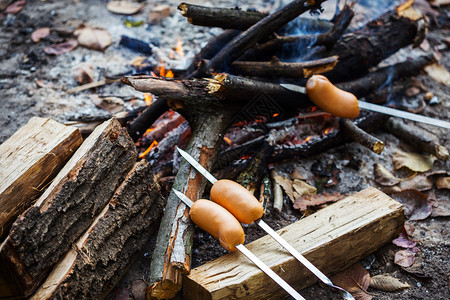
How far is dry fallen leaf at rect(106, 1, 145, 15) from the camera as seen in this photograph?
489cm

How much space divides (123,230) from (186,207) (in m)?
0.43

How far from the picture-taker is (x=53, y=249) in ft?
6.89

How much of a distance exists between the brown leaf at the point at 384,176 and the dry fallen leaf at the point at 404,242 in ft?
1.73

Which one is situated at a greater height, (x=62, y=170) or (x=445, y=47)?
(x=445, y=47)

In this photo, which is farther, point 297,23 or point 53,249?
point 297,23

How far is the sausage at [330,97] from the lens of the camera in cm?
303

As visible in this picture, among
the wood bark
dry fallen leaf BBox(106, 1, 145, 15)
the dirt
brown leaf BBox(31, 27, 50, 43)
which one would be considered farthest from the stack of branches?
brown leaf BBox(31, 27, 50, 43)

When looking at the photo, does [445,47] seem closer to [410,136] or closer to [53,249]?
[410,136]

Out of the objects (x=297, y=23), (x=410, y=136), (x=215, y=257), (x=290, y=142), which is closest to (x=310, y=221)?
(x=215, y=257)

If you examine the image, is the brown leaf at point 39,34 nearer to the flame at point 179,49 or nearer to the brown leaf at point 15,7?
the brown leaf at point 15,7

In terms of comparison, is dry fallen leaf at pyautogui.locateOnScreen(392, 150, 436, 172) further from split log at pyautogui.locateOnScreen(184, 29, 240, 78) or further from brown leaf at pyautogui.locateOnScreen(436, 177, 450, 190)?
split log at pyautogui.locateOnScreen(184, 29, 240, 78)

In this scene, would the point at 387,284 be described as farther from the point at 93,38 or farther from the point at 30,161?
the point at 93,38

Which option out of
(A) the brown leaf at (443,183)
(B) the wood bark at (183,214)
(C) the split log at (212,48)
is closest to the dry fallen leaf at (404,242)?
(A) the brown leaf at (443,183)

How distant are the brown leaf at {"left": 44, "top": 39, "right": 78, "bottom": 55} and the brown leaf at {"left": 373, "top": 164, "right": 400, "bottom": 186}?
11.9ft
